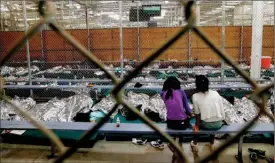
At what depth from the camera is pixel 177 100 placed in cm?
433

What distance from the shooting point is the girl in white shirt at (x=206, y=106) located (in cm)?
431

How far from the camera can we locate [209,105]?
171 inches

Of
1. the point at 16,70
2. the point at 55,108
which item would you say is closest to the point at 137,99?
the point at 55,108

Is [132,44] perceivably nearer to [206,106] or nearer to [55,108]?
[55,108]

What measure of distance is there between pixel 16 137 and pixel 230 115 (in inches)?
182

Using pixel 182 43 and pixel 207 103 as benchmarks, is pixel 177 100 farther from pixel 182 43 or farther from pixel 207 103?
pixel 182 43

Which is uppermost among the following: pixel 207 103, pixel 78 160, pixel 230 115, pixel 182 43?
pixel 182 43

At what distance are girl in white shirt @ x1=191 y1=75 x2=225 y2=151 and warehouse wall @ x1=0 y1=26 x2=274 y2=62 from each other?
7.01m

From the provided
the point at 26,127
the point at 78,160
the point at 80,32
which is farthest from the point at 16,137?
the point at 80,32

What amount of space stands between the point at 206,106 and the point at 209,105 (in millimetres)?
50

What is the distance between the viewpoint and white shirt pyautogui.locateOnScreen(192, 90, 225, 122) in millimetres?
4312

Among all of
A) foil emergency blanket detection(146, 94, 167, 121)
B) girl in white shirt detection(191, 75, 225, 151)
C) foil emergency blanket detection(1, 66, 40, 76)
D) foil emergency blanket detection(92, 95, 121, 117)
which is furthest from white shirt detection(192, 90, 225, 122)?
foil emergency blanket detection(1, 66, 40, 76)

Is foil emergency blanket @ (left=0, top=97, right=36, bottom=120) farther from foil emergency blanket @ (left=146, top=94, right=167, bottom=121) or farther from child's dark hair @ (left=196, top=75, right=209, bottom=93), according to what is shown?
child's dark hair @ (left=196, top=75, right=209, bottom=93)

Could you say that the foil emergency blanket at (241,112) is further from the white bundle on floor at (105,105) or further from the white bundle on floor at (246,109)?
the white bundle on floor at (105,105)
